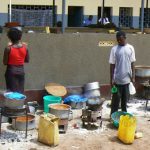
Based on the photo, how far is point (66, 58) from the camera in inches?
419

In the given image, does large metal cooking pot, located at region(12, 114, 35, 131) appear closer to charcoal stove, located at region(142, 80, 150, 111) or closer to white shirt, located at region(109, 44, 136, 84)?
white shirt, located at region(109, 44, 136, 84)

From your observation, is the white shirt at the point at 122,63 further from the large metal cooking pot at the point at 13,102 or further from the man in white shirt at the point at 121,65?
the large metal cooking pot at the point at 13,102

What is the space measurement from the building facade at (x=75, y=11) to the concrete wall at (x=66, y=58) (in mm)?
13032

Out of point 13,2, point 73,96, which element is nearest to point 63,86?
point 73,96

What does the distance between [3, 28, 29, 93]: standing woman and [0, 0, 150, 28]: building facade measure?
15.4 m

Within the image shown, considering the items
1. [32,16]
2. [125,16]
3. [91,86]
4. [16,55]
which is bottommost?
[91,86]

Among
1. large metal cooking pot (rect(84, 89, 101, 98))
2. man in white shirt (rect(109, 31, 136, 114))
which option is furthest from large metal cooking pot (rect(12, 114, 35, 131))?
large metal cooking pot (rect(84, 89, 101, 98))

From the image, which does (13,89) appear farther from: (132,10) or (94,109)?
(132,10)

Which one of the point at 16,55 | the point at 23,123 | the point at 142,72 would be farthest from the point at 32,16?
the point at 23,123

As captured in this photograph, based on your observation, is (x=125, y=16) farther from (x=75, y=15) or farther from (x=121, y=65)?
(x=121, y=65)

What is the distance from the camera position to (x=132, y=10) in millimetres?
30234

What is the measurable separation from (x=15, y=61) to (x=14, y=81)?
1.31 ft

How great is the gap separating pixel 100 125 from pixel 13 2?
18.8 meters

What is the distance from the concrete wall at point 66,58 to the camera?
1013cm
